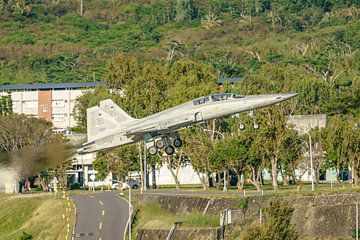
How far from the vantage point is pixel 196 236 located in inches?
4215

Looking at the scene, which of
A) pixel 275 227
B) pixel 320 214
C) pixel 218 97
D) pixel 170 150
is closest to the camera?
pixel 170 150

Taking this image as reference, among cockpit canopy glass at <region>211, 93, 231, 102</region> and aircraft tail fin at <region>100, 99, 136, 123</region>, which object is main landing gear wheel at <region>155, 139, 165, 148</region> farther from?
aircraft tail fin at <region>100, 99, 136, 123</region>

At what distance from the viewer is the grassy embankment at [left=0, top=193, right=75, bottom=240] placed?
12125cm

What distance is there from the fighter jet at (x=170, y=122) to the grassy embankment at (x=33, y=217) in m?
34.6

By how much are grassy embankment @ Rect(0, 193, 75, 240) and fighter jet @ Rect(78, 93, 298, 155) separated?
34.6 meters

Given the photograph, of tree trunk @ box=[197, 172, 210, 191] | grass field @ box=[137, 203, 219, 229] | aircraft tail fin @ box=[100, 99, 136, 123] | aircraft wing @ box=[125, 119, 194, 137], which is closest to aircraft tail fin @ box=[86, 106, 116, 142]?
aircraft tail fin @ box=[100, 99, 136, 123]

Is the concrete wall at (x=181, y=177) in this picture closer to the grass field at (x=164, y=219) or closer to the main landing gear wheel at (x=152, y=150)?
the grass field at (x=164, y=219)

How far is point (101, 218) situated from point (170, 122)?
3999 cm

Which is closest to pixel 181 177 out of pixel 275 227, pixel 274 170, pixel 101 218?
pixel 274 170

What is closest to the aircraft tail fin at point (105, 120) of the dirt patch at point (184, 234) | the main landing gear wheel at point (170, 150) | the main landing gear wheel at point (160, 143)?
the main landing gear wheel at point (160, 143)

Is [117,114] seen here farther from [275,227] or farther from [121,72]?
[121,72]

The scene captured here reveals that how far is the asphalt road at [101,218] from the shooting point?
114 meters

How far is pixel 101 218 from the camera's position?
11962 cm

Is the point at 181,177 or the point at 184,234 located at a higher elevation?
the point at 181,177
